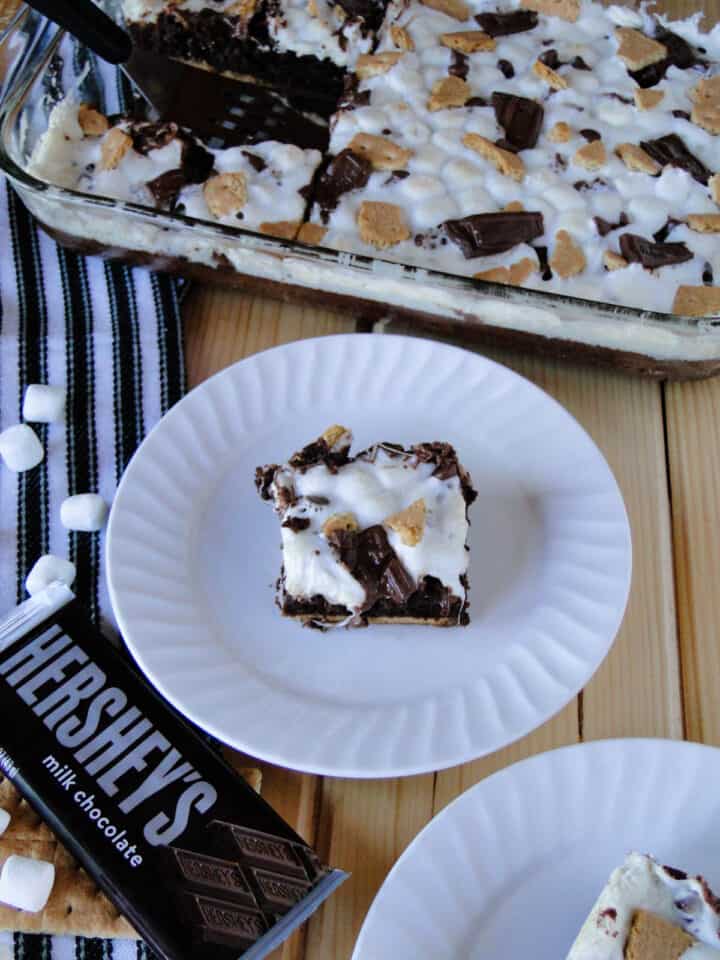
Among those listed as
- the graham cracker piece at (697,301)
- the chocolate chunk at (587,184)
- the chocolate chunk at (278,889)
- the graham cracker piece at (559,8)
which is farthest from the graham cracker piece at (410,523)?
the graham cracker piece at (559,8)

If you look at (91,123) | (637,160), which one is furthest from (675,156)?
(91,123)

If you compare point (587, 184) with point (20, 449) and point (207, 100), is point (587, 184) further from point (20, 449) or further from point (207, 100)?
point (20, 449)

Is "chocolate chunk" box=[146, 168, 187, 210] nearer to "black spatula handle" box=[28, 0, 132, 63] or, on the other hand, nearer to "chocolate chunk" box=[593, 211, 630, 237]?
"black spatula handle" box=[28, 0, 132, 63]

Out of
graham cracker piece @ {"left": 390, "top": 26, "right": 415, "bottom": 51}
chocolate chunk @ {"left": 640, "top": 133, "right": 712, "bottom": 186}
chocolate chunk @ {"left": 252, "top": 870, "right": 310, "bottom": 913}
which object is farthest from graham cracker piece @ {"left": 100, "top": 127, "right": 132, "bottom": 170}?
chocolate chunk @ {"left": 252, "top": 870, "right": 310, "bottom": 913}

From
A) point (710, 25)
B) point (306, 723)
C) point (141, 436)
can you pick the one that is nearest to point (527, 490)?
point (306, 723)

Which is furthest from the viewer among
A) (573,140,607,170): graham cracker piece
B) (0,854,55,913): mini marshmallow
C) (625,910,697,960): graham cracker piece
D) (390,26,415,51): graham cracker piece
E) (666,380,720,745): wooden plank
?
(390,26,415,51): graham cracker piece

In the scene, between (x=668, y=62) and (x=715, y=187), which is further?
(x=668, y=62)

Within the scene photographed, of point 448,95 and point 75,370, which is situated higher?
point 448,95

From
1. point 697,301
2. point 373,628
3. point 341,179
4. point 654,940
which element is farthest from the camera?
point 341,179

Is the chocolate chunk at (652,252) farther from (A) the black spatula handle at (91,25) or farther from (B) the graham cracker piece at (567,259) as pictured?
(A) the black spatula handle at (91,25)
